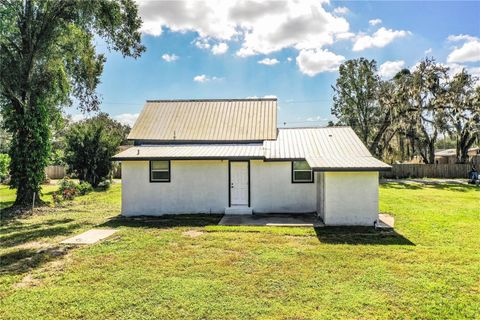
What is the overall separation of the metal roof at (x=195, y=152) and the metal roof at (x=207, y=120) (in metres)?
0.66

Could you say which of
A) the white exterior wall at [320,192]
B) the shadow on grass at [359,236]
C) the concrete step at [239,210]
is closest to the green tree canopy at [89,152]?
the concrete step at [239,210]

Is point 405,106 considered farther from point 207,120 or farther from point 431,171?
point 207,120

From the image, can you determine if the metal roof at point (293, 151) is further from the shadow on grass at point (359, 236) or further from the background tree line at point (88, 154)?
the background tree line at point (88, 154)

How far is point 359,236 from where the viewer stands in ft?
31.1

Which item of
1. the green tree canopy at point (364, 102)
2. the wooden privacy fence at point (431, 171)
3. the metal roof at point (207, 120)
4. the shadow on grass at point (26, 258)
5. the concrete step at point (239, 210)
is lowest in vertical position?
the shadow on grass at point (26, 258)

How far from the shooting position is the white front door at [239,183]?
Answer: 1330 cm

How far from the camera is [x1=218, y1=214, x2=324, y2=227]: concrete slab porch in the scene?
36.6 feet

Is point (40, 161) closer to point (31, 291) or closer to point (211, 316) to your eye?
point (31, 291)

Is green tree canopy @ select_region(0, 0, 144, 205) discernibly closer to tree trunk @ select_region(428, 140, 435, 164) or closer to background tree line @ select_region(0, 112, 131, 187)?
background tree line @ select_region(0, 112, 131, 187)

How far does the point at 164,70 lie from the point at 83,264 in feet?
60.1

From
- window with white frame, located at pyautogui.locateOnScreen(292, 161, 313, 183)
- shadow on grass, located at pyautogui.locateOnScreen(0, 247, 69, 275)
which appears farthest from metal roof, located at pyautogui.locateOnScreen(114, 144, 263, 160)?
shadow on grass, located at pyautogui.locateOnScreen(0, 247, 69, 275)

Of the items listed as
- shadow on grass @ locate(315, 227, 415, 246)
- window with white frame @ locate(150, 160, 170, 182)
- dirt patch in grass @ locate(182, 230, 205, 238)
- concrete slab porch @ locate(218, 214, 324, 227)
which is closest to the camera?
shadow on grass @ locate(315, 227, 415, 246)

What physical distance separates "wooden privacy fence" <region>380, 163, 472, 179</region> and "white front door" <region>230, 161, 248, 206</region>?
22.8 m

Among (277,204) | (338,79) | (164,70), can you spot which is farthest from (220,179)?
(338,79)
